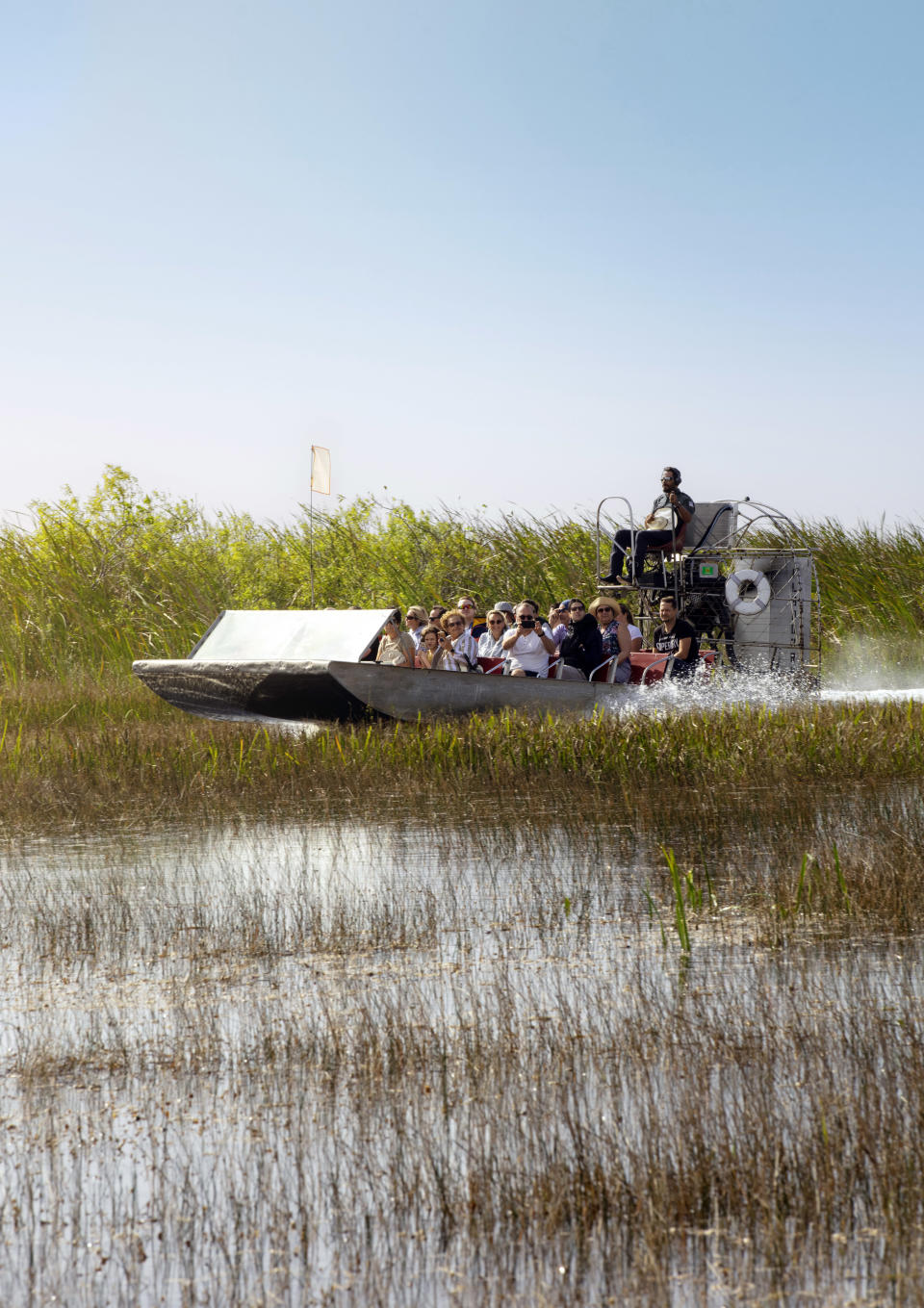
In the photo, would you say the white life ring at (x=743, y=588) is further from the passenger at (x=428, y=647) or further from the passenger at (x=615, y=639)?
the passenger at (x=428, y=647)

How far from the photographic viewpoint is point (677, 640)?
15.1m

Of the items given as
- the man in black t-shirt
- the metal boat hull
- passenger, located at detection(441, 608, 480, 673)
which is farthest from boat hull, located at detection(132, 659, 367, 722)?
the man in black t-shirt

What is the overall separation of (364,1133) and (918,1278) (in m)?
1.51

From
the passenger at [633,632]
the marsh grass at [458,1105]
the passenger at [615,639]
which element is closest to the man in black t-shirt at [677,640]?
the passenger at [633,632]

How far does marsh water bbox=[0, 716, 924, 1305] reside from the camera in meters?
3.17

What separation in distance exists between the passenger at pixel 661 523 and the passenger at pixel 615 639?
48.7 inches

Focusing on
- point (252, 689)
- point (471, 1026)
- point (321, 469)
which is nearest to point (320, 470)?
point (321, 469)

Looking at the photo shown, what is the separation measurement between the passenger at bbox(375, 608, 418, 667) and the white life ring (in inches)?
163

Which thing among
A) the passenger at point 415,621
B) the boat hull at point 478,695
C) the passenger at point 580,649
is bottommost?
the boat hull at point 478,695

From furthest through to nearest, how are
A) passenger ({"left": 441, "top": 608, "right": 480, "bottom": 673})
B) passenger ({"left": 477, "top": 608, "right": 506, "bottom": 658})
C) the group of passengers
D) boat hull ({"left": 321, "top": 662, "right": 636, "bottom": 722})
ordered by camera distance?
1. passenger ({"left": 477, "top": 608, "right": 506, "bottom": 658})
2. passenger ({"left": 441, "top": 608, "right": 480, "bottom": 673})
3. the group of passengers
4. boat hull ({"left": 321, "top": 662, "right": 636, "bottom": 722})

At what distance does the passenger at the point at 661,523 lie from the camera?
51.4ft

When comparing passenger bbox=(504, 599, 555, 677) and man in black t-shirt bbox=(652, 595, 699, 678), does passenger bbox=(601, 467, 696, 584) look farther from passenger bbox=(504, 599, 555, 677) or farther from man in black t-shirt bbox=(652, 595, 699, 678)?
passenger bbox=(504, 599, 555, 677)

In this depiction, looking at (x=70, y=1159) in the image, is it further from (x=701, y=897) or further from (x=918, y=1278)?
(x=701, y=897)

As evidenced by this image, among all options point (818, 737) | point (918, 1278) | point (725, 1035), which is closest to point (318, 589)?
point (818, 737)
